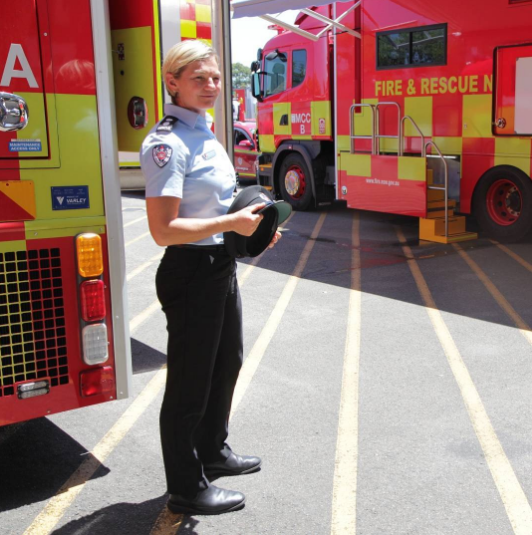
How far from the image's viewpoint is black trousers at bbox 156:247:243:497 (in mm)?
3008

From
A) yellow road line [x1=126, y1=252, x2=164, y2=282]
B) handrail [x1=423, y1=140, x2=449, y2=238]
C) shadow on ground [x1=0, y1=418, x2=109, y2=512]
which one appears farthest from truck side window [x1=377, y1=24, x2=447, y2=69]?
shadow on ground [x1=0, y1=418, x2=109, y2=512]

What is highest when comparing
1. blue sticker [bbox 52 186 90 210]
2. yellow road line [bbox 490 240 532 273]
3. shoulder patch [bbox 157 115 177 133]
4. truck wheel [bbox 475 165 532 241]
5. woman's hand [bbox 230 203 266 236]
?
shoulder patch [bbox 157 115 177 133]

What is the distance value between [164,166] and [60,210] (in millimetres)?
704

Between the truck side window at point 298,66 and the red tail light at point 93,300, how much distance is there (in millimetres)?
9802

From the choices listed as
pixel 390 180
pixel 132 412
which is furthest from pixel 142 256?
pixel 132 412

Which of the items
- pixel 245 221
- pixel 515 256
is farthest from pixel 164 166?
pixel 515 256

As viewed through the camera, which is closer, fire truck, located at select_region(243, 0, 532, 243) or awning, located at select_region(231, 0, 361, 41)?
fire truck, located at select_region(243, 0, 532, 243)

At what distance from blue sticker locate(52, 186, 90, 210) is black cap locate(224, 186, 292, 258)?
699 millimetres

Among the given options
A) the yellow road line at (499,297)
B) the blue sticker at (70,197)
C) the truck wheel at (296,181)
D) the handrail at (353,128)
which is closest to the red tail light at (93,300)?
the blue sticker at (70,197)

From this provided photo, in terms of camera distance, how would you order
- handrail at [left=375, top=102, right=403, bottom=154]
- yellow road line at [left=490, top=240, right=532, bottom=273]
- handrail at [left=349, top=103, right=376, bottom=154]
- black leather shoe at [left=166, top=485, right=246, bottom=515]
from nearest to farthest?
black leather shoe at [left=166, top=485, right=246, bottom=515] → yellow road line at [left=490, top=240, right=532, bottom=273] → handrail at [left=375, top=102, right=403, bottom=154] → handrail at [left=349, top=103, right=376, bottom=154]

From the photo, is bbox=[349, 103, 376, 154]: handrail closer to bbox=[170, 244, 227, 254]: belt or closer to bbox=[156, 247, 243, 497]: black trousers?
bbox=[156, 247, 243, 497]: black trousers

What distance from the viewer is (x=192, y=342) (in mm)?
3051

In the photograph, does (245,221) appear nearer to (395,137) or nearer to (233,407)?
(233,407)

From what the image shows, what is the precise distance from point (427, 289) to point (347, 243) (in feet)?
9.29
